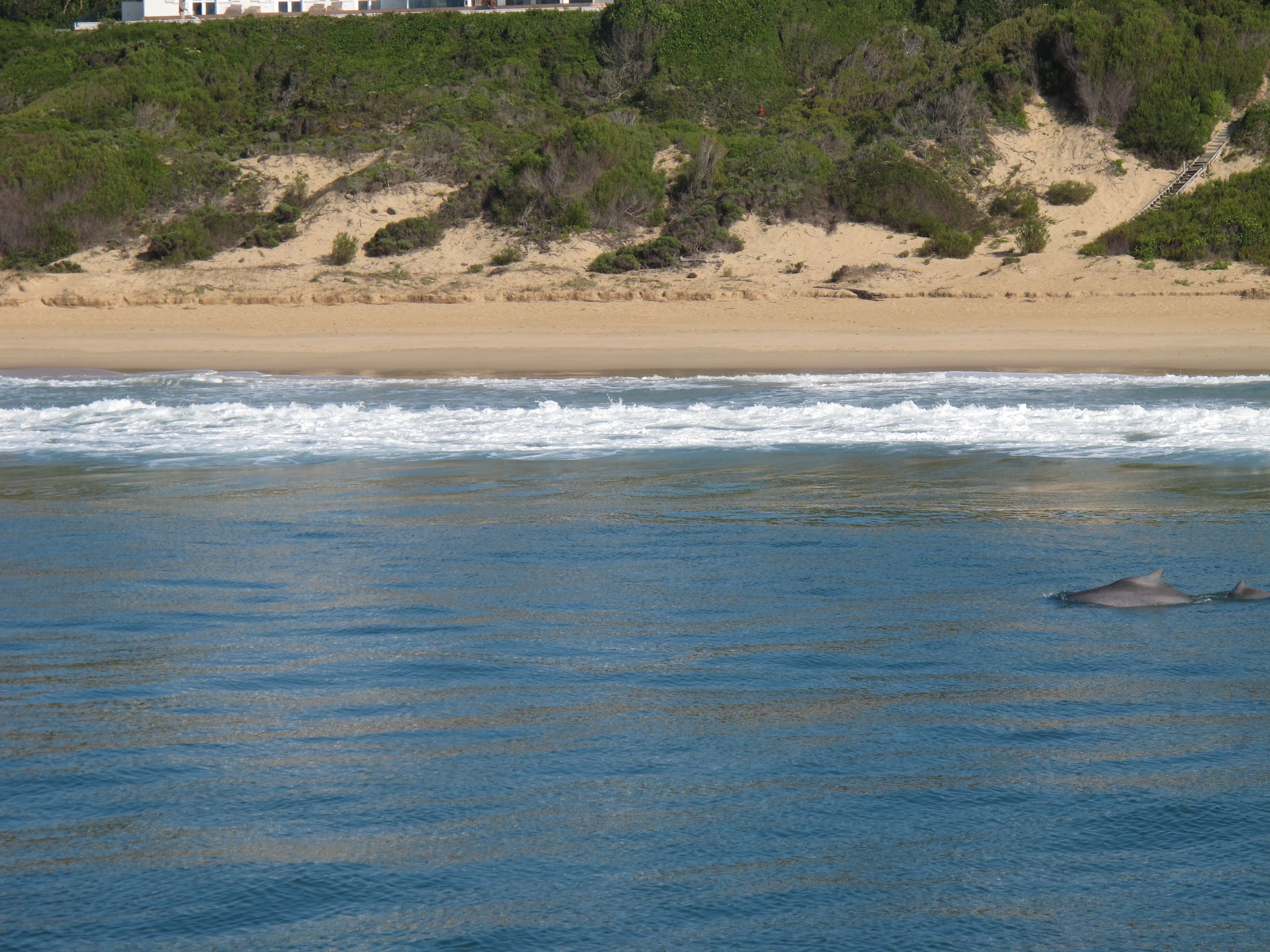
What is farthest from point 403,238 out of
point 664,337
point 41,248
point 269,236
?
point 664,337

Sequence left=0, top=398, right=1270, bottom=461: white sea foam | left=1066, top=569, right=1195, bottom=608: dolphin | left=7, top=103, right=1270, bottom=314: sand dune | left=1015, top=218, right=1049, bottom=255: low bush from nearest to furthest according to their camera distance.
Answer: left=1066, top=569, right=1195, bottom=608: dolphin, left=0, top=398, right=1270, bottom=461: white sea foam, left=7, top=103, right=1270, bottom=314: sand dune, left=1015, top=218, right=1049, bottom=255: low bush

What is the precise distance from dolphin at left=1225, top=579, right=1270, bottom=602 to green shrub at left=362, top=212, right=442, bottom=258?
20.6 metres

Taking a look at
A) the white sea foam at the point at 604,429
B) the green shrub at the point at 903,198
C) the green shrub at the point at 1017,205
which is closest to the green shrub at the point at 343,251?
the green shrub at the point at 903,198

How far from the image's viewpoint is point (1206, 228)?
2225 centimetres

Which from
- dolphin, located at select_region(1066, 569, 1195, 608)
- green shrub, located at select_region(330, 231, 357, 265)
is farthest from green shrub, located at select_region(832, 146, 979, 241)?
dolphin, located at select_region(1066, 569, 1195, 608)

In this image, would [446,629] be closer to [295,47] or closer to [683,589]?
[683,589]

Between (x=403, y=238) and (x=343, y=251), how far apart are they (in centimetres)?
119

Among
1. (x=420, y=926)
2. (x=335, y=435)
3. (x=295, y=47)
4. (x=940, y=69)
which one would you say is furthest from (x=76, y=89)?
(x=420, y=926)

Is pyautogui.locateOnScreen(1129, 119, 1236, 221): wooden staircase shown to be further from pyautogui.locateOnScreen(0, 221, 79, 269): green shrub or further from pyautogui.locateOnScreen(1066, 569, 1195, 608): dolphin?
pyautogui.locateOnScreen(0, 221, 79, 269): green shrub

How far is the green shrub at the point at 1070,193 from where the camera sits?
24688 mm

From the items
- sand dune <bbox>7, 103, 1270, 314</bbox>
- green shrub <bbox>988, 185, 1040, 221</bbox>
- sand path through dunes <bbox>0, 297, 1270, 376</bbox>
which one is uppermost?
green shrub <bbox>988, 185, 1040, 221</bbox>

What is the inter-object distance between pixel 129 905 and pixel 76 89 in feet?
124

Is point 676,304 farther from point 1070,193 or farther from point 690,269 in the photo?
point 1070,193

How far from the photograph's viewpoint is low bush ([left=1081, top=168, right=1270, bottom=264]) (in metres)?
21.4
